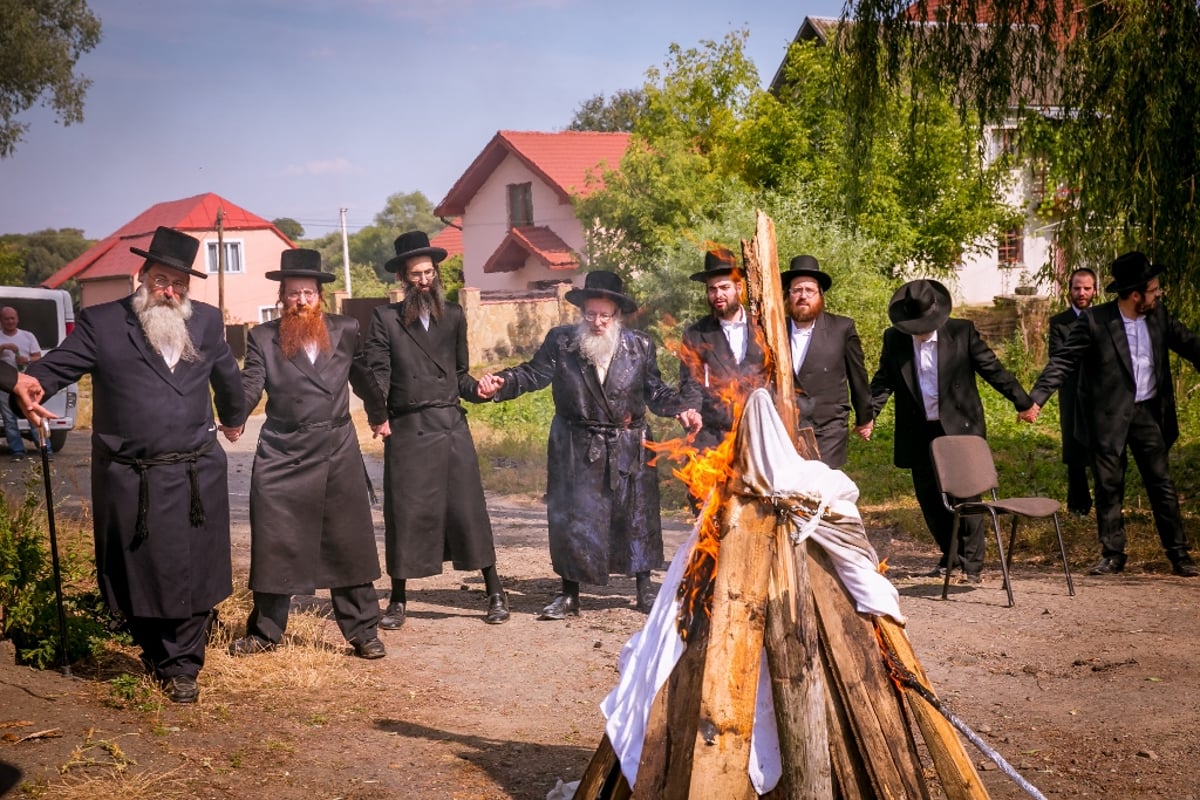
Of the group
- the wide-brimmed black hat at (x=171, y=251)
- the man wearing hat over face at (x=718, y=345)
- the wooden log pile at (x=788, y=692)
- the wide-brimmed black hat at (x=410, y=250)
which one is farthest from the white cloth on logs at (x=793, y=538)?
the wide-brimmed black hat at (x=410, y=250)

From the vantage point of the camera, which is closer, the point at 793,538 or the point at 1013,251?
the point at 793,538

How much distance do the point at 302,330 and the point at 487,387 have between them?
1.45 meters

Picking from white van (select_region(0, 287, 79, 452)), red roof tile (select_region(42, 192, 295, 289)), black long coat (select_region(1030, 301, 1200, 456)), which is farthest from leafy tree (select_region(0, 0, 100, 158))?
black long coat (select_region(1030, 301, 1200, 456))

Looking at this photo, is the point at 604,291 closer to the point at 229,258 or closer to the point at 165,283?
the point at 165,283

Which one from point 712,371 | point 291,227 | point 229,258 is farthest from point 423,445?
point 291,227

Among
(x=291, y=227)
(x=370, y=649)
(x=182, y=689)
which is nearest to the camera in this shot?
(x=182, y=689)

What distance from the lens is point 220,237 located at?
3638 centimetres

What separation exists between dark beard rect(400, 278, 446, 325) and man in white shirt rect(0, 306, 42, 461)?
31.9ft

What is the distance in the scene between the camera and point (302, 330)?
7195mm

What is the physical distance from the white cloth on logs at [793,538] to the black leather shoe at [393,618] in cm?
403

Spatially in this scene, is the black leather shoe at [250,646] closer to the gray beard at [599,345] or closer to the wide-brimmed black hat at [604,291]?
the gray beard at [599,345]

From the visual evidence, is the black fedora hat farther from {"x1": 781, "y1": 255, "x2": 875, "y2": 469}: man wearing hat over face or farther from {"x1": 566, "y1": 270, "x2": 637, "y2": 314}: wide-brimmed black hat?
{"x1": 566, "y1": 270, "x2": 637, "y2": 314}: wide-brimmed black hat

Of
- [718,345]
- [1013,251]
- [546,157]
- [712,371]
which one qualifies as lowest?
[712,371]

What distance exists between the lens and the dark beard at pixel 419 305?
8047 mm
